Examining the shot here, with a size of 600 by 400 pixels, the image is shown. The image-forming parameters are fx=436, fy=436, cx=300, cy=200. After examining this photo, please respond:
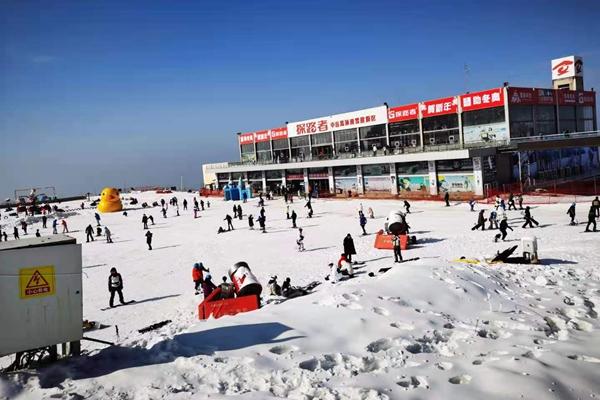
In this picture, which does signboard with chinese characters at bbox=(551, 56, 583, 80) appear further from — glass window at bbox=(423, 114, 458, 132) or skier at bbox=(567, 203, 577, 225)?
skier at bbox=(567, 203, 577, 225)

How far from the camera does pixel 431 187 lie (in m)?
42.4

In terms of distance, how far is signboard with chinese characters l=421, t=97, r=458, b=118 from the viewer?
43969 millimetres

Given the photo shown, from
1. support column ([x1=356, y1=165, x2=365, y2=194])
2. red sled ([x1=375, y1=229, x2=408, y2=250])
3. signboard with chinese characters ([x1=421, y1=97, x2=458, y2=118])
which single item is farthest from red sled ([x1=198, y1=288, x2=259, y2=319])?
support column ([x1=356, y1=165, x2=365, y2=194])

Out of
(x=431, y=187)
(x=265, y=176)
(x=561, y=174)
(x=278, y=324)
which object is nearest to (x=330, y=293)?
(x=278, y=324)

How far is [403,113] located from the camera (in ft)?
161

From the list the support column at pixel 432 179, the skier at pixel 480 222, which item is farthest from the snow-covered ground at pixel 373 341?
the support column at pixel 432 179

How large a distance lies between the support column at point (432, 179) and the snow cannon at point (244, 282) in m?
30.6

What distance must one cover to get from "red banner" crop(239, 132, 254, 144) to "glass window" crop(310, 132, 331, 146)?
15960mm

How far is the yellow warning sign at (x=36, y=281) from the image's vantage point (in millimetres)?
6586

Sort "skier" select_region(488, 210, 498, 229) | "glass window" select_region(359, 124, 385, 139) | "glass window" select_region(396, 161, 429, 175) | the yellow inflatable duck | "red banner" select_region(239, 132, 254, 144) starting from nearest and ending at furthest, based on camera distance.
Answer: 1. "skier" select_region(488, 210, 498, 229)
2. "glass window" select_region(396, 161, 429, 175)
3. "glass window" select_region(359, 124, 385, 139)
4. the yellow inflatable duck
5. "red banner" select_region(239, 132, 254, 144)

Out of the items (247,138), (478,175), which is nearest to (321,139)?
(247,138)

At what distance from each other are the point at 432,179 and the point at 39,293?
39.5 metres

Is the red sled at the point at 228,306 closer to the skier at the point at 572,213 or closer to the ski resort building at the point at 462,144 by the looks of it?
the skier at the point at 572,213

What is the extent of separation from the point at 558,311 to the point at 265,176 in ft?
187
